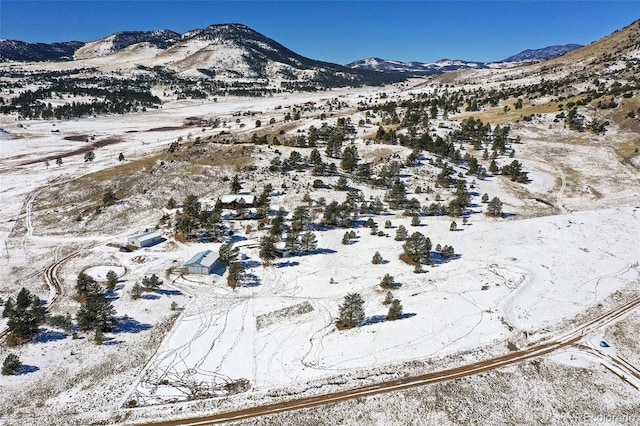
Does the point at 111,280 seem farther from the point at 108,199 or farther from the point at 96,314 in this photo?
the point at 108,199

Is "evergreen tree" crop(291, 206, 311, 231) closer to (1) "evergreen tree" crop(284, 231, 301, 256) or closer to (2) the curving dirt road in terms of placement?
(1) "evergreen tree" crop(284, 231, 301, 256)

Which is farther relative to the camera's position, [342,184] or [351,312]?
[342,184]

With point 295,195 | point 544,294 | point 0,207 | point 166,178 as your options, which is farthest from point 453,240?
point 0,207

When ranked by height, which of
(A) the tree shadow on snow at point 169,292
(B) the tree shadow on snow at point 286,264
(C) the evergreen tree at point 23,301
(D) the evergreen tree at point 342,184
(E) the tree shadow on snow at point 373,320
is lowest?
(E) the tree shadow on snow at point 373,320

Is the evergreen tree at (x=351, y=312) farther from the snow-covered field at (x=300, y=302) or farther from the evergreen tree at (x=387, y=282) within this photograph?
the evergreen tree at (x=387, y=282)

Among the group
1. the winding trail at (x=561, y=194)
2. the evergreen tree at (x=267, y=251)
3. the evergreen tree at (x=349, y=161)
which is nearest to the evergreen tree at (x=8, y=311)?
the evergreen tree at (x=267, y=251)

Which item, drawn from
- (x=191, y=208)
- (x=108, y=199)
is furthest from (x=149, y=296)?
(x=108, y=199)
